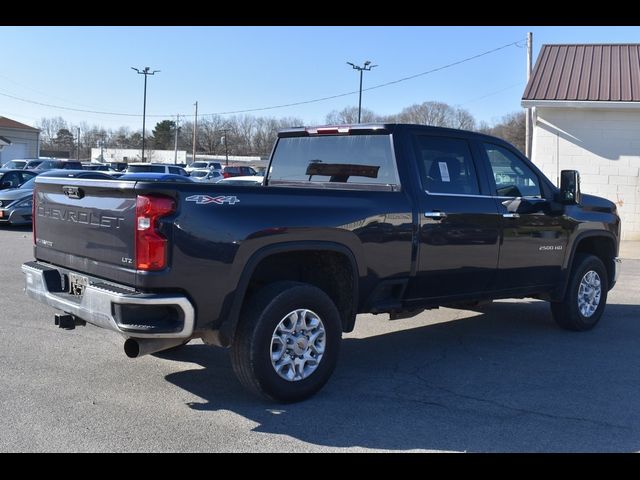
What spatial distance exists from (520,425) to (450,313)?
158 inches

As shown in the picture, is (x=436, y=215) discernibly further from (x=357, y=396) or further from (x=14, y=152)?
(x=14, y=152)

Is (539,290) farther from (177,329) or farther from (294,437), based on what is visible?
(177,329)

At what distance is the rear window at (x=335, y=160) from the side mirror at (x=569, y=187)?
7.09 feet

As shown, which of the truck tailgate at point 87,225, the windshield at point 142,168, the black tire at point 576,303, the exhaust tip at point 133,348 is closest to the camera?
the truck tailgate at point 87,225

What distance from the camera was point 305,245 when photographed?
198 inches

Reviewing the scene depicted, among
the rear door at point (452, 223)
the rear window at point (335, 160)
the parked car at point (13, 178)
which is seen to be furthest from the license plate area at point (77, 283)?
the parked car at point (13, 178)

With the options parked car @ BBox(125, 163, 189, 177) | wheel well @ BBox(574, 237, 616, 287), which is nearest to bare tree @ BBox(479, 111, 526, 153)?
parked car @ BBox(125, 163, 189, 177)

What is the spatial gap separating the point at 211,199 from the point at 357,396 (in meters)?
1.92

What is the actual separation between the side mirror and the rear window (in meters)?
2.16

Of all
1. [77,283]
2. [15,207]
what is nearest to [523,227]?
[77,283]

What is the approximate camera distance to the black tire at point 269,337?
15.8ft

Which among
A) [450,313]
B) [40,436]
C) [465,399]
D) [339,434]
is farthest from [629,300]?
[40,436]

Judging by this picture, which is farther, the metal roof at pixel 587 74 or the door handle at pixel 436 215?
the metal roof at pixel 587 74

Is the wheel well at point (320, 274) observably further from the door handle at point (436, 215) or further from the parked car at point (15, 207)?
the parked car at point (15, 207)
